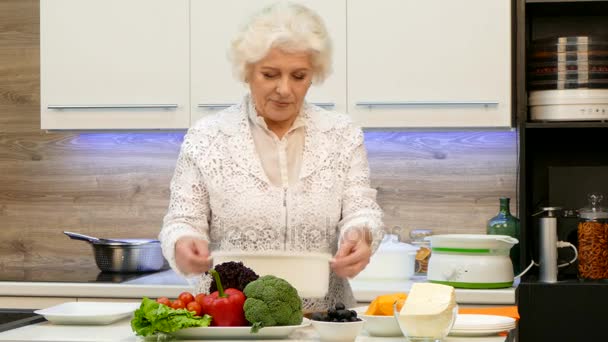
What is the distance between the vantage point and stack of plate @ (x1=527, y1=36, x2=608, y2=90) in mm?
3262

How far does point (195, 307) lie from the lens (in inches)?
74.0

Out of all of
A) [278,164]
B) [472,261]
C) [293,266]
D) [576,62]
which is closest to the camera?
[293,266]

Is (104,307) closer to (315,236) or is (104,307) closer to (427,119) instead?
(315,236)

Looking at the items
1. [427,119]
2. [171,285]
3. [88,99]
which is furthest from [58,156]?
[427,119]

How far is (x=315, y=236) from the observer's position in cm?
253

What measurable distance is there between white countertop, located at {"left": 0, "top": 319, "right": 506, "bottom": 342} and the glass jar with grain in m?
1.37

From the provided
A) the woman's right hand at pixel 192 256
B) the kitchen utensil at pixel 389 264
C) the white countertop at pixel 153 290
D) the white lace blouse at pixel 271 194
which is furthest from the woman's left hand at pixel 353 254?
the kitchen utensil at pixel 389 264

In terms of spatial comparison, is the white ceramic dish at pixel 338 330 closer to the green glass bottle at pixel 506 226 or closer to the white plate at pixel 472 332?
the white plate at pixel 472 332

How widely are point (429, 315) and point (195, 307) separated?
444mm

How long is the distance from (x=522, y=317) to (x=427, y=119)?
2.31 feet

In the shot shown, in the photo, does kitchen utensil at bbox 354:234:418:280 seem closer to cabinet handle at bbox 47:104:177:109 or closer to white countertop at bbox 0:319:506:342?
cabinet handle at bbox 47:104:177:109

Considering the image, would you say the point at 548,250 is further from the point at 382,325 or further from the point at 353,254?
the point at 382,325

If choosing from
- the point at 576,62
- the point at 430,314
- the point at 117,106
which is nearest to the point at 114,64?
the point at 117,106

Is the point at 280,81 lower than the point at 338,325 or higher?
higher
